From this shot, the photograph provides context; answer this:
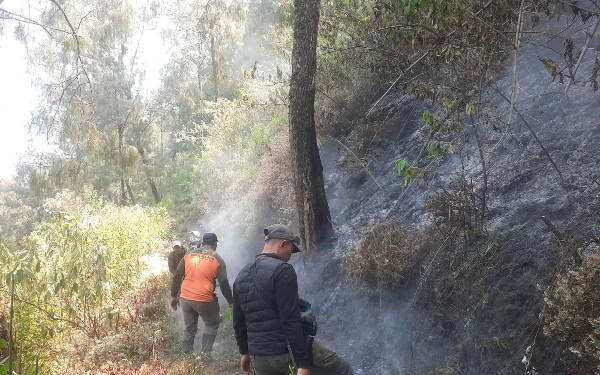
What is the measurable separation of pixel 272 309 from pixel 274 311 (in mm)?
23

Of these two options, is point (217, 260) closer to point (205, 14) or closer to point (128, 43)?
point (205, 14)

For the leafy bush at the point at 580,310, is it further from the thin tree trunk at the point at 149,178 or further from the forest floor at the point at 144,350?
the thin tree trunk at the point at 149,178

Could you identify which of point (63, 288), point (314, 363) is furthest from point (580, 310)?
point (63, 288)

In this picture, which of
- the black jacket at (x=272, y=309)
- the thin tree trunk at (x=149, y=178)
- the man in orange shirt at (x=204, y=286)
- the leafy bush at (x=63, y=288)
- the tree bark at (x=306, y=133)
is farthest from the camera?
the thin tree trunk at (x=149, y=178)

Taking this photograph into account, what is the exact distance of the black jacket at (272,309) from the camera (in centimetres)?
344

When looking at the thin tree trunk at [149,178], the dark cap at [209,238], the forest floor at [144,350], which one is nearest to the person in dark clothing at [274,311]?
the forest floor at [144,350]

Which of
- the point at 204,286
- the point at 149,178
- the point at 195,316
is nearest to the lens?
the point at 204,286

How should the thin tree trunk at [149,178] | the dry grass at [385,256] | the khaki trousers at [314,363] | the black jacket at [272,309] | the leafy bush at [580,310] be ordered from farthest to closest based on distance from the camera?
the thin tree trunk at [149,178] → the dry grass at [385,256] → the khaki trousers at [314,363] → the black jacket at [272,309] → the leafy bush at [580,310]

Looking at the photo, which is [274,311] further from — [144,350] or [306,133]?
[306,133]

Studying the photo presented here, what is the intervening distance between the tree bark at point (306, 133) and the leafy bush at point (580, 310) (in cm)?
420

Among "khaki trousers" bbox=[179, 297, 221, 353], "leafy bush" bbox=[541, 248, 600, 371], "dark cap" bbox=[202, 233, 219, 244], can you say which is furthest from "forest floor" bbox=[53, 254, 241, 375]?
"leafy bush" bbox=[541, 248, 600, 371]

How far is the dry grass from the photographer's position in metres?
5.53

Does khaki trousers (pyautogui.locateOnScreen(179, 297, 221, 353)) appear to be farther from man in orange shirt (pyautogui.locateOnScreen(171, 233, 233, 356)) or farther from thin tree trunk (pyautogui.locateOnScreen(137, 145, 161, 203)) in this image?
thin tree trunk (pyautogui.locateOnScreen(137, 145, 161, 203))

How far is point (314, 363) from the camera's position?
152 inches
